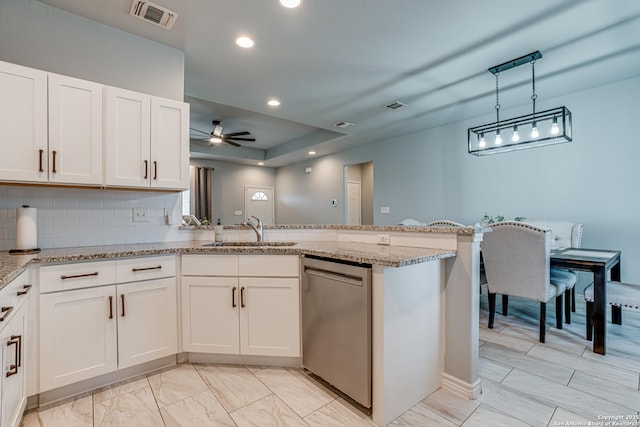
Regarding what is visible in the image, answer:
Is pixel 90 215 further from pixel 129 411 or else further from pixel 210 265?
pixel 129 411

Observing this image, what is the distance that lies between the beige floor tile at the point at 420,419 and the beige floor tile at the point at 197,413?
892mm

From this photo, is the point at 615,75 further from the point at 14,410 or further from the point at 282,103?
the point at 14,410

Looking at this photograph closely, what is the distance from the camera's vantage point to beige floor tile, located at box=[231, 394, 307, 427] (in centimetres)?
154

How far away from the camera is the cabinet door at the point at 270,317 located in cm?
206

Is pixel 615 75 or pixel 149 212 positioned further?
pixel 615 75

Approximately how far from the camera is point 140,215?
8.09ft

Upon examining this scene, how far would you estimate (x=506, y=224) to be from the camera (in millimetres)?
2621

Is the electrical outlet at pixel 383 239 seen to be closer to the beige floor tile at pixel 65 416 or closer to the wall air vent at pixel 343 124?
the beige floor tile at pixel 65 416

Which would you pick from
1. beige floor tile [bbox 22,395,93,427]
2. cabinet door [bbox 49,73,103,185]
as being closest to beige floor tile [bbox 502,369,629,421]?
beige floor tile [bbox 22,395,93,427]

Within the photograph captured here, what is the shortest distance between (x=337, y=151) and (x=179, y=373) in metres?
5.55

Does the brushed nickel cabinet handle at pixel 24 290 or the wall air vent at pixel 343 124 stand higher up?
the wall air vent at pixel 343 124

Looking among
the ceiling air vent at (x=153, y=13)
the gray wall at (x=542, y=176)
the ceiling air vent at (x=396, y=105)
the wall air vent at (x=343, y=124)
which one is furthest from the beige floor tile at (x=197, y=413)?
the gray wall at (x=542, y=176)

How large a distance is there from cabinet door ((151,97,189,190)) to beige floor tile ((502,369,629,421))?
282 centimetres

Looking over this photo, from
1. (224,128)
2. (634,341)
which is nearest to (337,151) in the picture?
(224,128)
